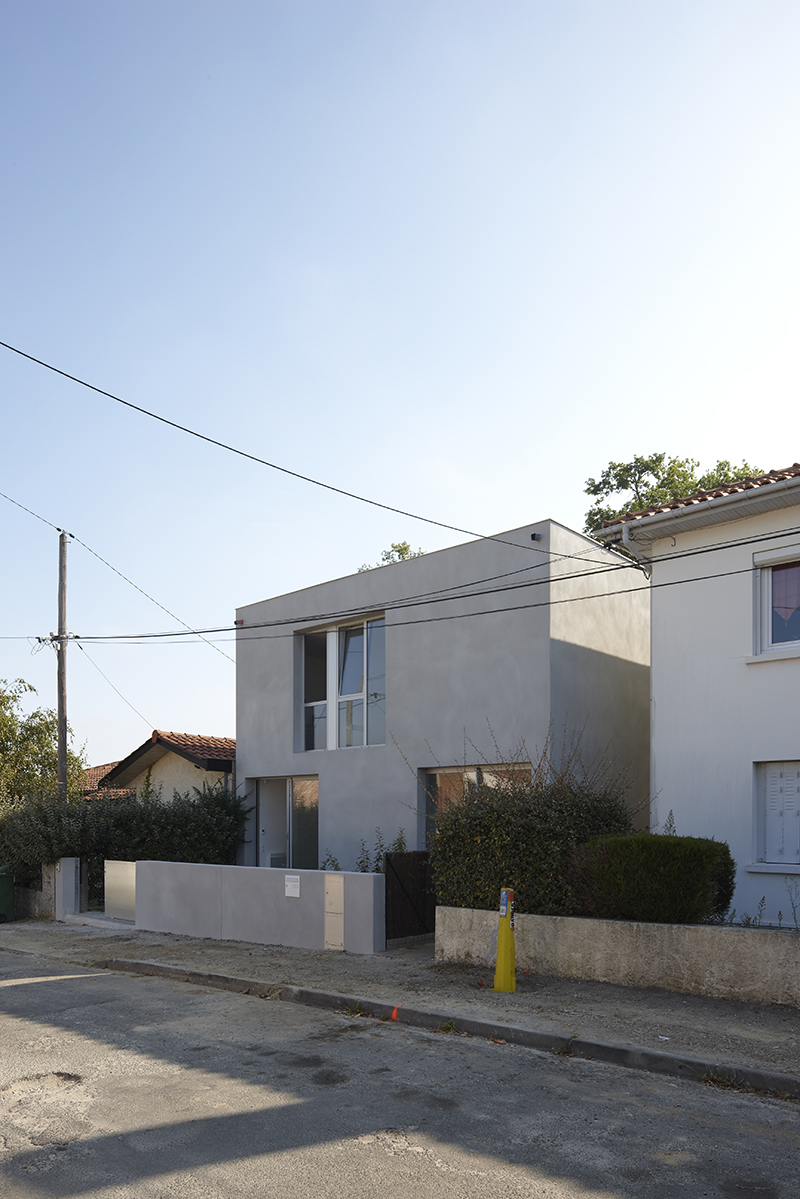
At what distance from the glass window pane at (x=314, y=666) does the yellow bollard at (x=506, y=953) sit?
990 cm

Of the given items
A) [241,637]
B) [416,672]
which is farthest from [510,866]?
[241,637]

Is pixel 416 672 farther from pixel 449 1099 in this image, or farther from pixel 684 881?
pixel 449 1099

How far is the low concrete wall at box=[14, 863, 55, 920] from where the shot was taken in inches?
766

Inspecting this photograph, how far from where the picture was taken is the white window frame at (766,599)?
1261 centimetres

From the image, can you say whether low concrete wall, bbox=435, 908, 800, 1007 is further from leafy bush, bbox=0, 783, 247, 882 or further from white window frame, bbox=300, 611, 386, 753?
leafy bush, bbox=0, 783, 247, 882

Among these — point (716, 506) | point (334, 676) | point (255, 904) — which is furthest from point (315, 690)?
point (716, 506)

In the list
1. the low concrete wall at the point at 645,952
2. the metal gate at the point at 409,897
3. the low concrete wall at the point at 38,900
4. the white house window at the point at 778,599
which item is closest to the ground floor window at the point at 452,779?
the metal gate at the point at 409,897

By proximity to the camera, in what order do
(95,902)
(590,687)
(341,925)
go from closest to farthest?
(341,925), (590,687), (95,902)

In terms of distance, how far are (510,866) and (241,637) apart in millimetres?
10830

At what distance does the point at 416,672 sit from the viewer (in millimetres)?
16812

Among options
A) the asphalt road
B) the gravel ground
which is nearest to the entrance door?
the gravel ground

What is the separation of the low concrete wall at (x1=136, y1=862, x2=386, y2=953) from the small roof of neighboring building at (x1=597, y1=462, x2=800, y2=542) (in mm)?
5710

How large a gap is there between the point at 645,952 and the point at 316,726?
1022 cm

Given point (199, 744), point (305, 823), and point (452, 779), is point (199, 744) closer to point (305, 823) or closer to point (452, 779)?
point (305, 823)
